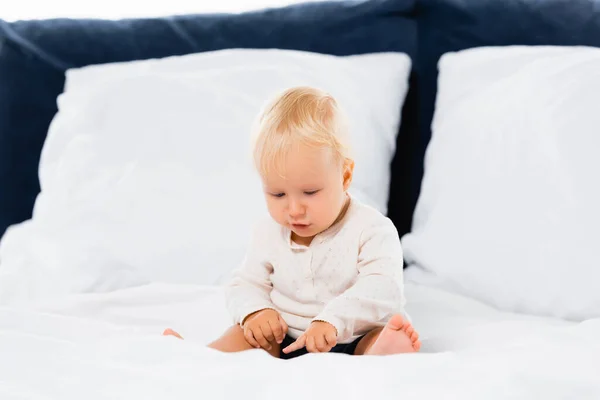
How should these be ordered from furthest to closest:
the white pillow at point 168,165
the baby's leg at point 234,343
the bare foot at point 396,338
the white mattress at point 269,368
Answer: the white pillow at point 168,165, the baby's leg at point 234,343, the bare foot at point 396,338, the white mattress at point 269,368

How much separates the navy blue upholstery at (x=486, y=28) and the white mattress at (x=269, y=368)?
80cm

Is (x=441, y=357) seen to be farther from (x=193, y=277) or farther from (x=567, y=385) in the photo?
(x=193, y=277)

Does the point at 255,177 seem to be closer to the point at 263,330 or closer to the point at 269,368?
the point at 263,330

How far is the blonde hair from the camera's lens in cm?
101

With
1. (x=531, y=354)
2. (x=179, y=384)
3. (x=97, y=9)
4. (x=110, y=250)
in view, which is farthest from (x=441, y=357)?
(x=97, y=9)

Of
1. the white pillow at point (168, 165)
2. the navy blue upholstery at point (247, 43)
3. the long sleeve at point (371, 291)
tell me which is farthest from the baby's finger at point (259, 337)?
the navy blue upholstery at point (247, 43)

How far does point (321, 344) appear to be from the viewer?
989mm

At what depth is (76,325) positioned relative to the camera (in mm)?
965

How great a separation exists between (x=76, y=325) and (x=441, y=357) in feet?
1.60

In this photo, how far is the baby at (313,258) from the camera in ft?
3.31

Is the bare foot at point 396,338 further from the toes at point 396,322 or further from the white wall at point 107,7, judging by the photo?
the white wall at point 107,7

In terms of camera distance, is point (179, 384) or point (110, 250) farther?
point (110, 250)

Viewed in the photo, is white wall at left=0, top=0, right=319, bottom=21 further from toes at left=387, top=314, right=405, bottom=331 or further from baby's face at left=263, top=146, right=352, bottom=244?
toes at left=387, top=314, right=405, bottom=331

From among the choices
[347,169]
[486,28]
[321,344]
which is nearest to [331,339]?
[321,344]
